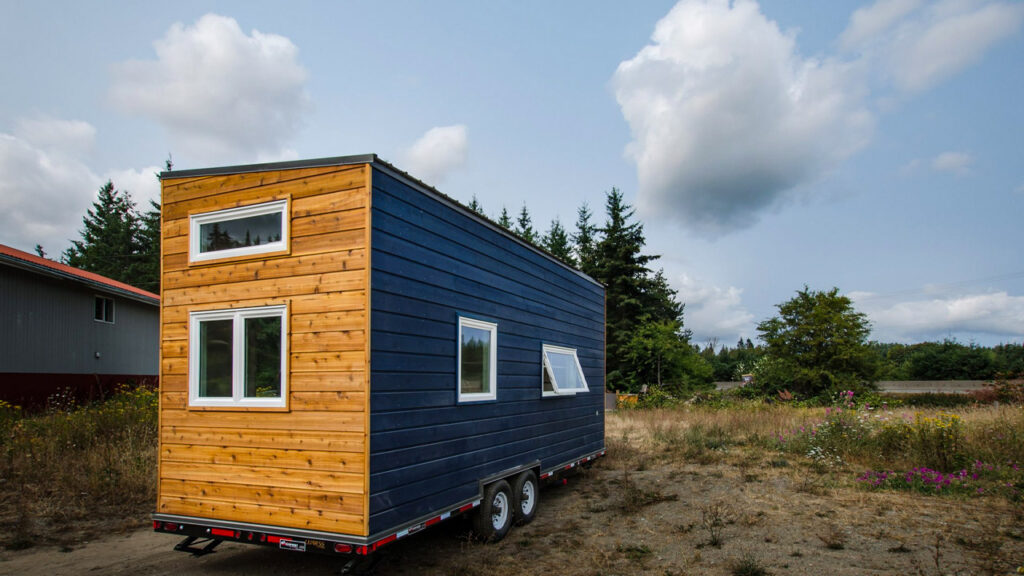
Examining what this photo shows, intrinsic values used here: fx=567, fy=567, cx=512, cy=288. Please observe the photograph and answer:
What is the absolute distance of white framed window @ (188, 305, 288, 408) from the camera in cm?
455

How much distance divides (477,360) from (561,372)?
2.61 metres

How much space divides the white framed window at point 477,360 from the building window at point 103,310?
48.6 feet

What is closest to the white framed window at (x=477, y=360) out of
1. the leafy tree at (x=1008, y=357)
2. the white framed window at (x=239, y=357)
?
the white framed window at (x=239, y=357)

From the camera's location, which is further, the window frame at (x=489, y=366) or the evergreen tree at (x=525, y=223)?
the evergreen tree at (x=525, y=223)

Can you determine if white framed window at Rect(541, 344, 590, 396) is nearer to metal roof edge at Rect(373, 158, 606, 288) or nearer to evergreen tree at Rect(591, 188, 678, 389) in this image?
metal roof edge at Rect(373, 158, 606, 288)

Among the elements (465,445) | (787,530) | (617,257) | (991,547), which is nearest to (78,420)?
(465,445)

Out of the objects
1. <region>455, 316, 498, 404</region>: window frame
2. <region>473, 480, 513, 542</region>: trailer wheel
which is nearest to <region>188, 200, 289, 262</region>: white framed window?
<region>455, 316, 498, 404</region>: window frame

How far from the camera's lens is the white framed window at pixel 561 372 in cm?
771

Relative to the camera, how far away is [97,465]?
8125mm

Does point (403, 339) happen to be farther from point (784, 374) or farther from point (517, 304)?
point (784, 374)

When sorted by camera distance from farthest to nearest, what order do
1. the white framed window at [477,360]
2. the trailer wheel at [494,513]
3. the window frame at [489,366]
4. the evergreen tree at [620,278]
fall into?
the evergreen tree at [620,278] → the trailer wheel at [494,513] → the white framed window at [477,360] → the window frame at [489,366]

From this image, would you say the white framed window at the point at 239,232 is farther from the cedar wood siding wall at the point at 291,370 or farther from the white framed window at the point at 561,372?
the white framed window at the point at 561,372

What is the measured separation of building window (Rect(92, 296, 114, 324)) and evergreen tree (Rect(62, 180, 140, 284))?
21.4 meters

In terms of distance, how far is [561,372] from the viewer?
8266 mm
